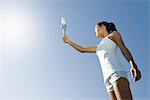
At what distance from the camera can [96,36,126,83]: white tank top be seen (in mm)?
3440

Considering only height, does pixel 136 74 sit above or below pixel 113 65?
below

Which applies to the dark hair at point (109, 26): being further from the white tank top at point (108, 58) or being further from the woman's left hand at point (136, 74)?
the woman's left hand at point (136, 74)

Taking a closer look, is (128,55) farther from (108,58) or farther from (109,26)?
(109,26)

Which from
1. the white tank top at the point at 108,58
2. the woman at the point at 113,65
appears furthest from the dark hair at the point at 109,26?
the white tank top at the point at 108,58

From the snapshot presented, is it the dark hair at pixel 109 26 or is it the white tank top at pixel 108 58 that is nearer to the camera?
the white tank top at pixel 108 58

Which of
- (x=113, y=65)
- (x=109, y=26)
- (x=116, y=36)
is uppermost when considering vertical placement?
(x=109, y=26)

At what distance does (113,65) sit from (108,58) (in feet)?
0.30

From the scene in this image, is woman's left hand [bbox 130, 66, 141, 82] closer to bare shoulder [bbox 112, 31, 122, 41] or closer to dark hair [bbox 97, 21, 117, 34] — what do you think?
bare shoulder [bbox 112, 31, 122, 41]

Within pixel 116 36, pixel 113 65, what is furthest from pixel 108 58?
pixel 116 36

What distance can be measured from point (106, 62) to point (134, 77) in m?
0.30

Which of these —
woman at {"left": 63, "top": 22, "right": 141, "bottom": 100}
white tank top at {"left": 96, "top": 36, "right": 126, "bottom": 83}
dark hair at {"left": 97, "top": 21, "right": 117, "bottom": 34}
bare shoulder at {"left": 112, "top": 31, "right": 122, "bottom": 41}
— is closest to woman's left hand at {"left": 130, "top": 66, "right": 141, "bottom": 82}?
woman at {"left": 63, "top": 22, "right": 141, "bottom": 100}

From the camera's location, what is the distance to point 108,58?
350 centimetres

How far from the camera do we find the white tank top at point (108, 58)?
3.44m

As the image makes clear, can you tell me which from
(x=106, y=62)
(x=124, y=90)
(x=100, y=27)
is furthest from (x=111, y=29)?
(x=124, y=90)
